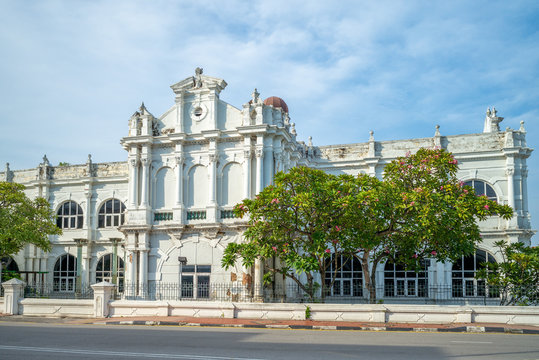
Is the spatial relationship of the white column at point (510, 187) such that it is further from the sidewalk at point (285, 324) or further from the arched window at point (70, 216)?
the arched window at point (70, 216)

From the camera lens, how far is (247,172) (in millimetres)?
26875

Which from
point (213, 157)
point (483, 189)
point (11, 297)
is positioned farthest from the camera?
point (483, 189)

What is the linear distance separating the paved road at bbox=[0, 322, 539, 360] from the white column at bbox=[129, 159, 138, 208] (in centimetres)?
1116

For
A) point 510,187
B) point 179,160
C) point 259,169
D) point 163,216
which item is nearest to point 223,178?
point 259,169

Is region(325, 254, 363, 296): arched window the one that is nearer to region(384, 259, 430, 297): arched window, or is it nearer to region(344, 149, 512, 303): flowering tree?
region(384, 259, 430, 297): arched window

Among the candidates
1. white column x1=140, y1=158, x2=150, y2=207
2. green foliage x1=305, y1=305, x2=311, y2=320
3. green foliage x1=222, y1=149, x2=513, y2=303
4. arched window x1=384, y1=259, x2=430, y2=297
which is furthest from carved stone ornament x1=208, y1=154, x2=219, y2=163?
arched window x1=384, y1=259, x2=430, y2=297

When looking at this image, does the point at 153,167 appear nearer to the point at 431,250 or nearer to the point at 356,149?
the point at 356,149

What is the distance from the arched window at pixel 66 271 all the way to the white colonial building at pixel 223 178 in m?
8.91

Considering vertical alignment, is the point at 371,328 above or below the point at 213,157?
below

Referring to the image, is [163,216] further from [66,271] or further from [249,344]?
[249,344]

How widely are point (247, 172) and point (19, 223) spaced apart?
43.7 ft

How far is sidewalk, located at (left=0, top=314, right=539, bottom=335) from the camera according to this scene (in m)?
17.7

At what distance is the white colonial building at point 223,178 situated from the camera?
2702 centimetres

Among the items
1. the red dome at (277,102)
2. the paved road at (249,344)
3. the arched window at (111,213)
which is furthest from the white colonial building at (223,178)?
the red dome at (277,102)
